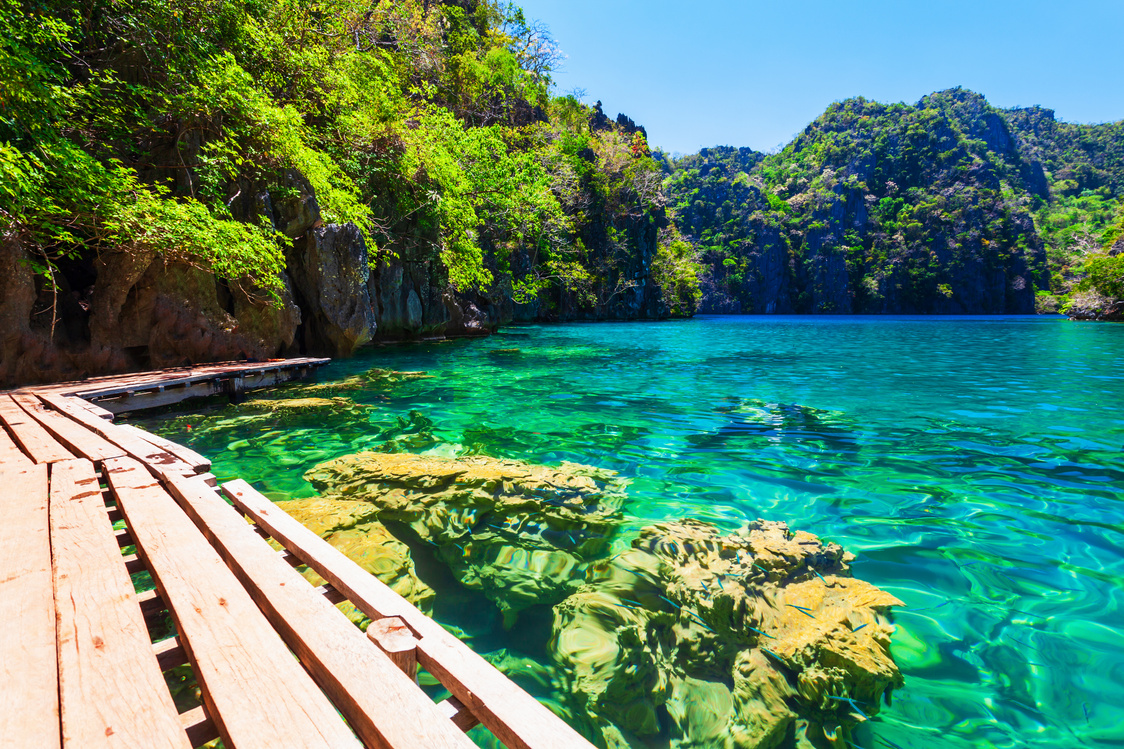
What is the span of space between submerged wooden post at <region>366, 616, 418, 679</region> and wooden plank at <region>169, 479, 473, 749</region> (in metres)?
0.03

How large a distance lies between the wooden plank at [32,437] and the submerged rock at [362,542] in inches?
65.3

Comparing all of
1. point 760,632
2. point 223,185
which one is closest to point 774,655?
point 760,632

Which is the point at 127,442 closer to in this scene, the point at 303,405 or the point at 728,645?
the point at 303,405

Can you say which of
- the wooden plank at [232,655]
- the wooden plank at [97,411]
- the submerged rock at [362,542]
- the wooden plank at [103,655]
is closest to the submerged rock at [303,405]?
the wooden plank at [97,411]

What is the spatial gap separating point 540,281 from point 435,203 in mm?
15173

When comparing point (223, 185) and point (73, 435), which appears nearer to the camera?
point (73, 435)

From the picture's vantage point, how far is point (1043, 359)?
14.3 meters

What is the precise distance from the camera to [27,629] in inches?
62.1

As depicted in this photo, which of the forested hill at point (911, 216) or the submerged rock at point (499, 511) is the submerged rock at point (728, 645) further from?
the forested hill at point (911, 216)

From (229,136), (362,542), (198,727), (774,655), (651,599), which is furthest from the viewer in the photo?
(229,136)

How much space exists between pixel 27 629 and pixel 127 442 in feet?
10.2

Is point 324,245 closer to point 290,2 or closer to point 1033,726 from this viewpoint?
point 290,2

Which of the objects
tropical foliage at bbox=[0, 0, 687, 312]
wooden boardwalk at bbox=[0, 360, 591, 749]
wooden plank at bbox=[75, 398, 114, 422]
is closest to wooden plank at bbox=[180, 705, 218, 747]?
wooden boardwalk at bbox=[0, 360, 591, 749]

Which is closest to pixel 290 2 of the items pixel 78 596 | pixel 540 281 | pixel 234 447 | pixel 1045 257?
pixel 234 447
